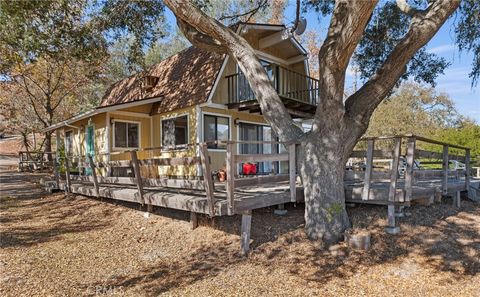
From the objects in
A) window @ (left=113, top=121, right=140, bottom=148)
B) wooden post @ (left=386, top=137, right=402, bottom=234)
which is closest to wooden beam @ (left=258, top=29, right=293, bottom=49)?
window @ (left=113, top=121, right=140, bottom=148)

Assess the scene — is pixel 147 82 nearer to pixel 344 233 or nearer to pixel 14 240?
pixel 14 240

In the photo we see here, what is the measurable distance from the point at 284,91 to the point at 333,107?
26.8 ft

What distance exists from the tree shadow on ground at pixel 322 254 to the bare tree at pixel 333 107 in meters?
0.46

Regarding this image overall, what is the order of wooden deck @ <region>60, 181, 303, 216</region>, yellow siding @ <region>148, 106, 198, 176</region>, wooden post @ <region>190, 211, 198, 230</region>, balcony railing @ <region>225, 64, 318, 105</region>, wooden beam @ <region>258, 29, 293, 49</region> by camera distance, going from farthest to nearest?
wooden beam @ <region>258, 29, 293, 49</region> < balcony railing @ <region>225, 64, 318, 105</region> < yellow siding @ <region>148, 106, 198, 176</region> < wooden post @ <region>190, 211, 198, 230</region> < wooden deck @ <region>60, 181, 303, 216</region>

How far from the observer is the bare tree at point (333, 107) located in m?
5.38

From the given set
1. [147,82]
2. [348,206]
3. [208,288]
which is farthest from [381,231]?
[147,82]

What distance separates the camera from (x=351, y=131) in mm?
5805

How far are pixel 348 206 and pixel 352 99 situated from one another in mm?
2490

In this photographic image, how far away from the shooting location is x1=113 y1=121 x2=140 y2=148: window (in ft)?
40.9

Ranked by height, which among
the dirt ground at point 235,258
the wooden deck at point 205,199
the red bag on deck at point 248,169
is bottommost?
the dirt ground at point 235,258

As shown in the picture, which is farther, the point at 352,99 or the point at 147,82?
the point at 147,82

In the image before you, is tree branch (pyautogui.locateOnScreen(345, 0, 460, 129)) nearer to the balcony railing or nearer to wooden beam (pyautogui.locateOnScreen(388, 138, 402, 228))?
wooden beam (pyautogui.locateOnScreen(388, 138, 402, 228))

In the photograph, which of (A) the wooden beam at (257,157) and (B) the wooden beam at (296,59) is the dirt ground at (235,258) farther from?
(B) the wooden beam at (296,59)

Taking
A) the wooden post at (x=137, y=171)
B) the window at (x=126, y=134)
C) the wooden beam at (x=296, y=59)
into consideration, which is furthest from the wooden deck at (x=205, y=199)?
the wooden beam at (x=296, y=59)
